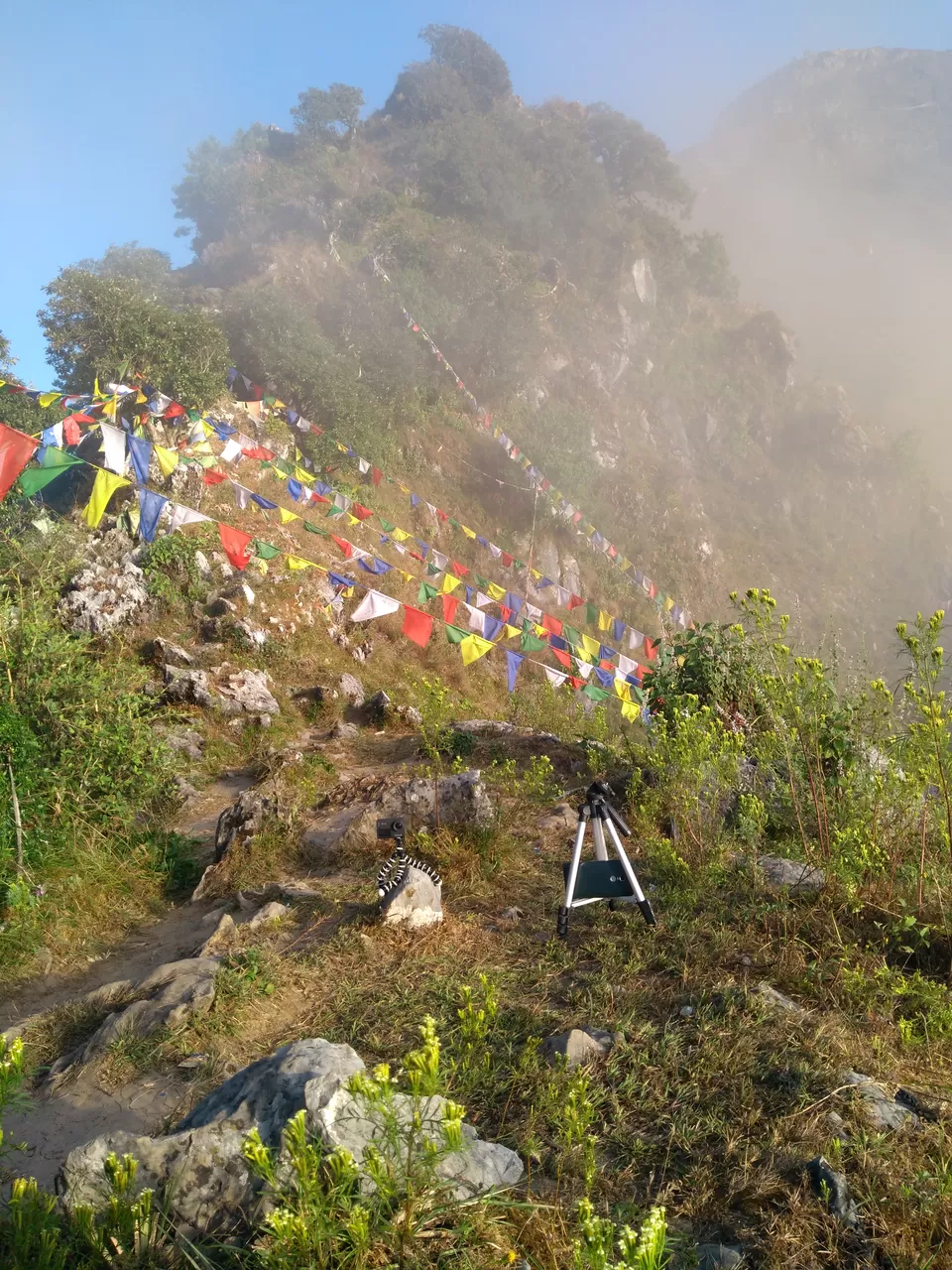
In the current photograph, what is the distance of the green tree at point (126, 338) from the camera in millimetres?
19594

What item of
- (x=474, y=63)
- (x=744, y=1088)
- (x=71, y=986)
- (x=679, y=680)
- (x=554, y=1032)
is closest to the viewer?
(x=744, y=1088)

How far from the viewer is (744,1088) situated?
9.47ft

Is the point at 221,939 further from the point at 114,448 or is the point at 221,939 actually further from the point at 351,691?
the point at 351,691

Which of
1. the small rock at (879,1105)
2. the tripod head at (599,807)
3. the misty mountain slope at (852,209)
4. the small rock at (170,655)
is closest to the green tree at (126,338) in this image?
the small rock at (170,655)

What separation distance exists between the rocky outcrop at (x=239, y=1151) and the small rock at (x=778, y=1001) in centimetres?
158

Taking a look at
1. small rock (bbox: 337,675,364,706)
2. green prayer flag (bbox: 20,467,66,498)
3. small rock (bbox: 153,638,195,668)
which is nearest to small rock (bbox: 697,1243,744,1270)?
green prayer flag (bbox: 20,467,66,498)

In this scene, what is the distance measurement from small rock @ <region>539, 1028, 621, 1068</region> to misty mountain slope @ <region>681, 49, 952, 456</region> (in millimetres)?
60543

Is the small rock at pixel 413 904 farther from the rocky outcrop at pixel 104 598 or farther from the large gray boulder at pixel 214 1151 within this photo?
the rocky outcrop at pixel 104 598

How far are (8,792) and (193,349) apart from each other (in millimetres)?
18040

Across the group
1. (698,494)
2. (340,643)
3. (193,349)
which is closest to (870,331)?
(698,494)

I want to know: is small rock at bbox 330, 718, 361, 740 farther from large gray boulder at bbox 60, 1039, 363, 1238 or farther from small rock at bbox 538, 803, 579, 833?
large gray boulder at bbox 60, 1039, 363, 1238

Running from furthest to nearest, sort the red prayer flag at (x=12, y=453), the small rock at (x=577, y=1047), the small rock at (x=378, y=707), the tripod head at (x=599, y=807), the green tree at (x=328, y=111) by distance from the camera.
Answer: the green tree at (x=328, y=111)
the small rock at (x=378, y=707)
the red prayer flag at (x=12, y=453)
the tripod head at (x=599, y=807)
the small rock at (x=577, y=1047)

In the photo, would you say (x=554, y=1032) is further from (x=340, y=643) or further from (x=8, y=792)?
(x=340, y=643)

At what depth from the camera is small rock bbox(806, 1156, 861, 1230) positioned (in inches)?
89.4
